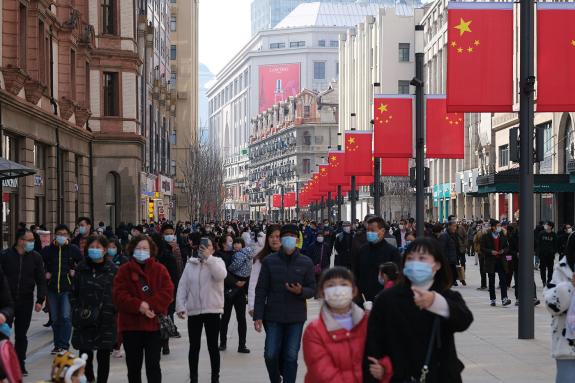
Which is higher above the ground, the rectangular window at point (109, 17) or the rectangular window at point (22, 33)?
the rectangular window at point (109, 17)

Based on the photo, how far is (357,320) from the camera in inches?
250

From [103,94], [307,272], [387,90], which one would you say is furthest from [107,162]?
[387,90]

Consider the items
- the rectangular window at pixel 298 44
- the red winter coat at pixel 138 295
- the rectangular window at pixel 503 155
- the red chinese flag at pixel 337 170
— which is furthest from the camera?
the rectangular window at pixel 298 44

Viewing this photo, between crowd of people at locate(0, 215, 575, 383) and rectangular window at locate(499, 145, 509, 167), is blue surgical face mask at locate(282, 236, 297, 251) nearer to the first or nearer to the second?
crowd of people at locate(0, 215, 575, 383)

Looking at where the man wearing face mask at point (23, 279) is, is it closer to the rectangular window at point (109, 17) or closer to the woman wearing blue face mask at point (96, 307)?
the woman wearing blue face mask at point (96, 307)

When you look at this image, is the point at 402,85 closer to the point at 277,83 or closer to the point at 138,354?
the point at 277,83

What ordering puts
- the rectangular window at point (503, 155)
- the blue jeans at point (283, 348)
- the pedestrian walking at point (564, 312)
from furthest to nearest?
1. the rectangular window at point (503, 155)
2. the blue jeans at point (283, 348)
3. the pedestrian walking at point (564, 312)

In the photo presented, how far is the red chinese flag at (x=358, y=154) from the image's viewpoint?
41875 mm

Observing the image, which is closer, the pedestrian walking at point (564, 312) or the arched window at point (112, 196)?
the pedestrian walking at point (564, 312)

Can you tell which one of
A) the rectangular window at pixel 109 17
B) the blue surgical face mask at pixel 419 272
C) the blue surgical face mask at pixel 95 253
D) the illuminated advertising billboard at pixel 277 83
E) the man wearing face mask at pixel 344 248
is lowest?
the man wearing face mask at pixel 344 248

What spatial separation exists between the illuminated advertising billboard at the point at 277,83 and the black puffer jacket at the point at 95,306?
172968mm

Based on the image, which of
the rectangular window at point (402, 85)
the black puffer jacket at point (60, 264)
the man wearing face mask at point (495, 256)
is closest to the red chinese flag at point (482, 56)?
the man wearing face mask at point (495, 256)

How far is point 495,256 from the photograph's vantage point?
2233 centimetres

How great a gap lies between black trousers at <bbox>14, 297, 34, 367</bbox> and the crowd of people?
0.5 inches
